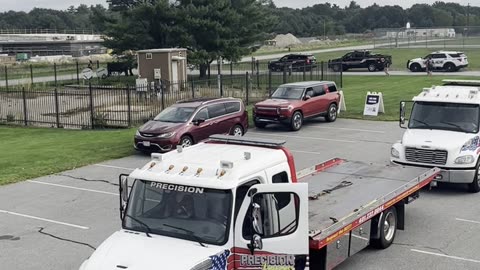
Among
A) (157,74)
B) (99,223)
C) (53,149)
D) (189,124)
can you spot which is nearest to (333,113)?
(189,124)

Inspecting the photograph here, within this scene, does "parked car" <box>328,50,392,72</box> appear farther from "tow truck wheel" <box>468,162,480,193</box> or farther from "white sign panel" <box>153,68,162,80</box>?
"tow truck wheel" <box>468,162,480,193</box>

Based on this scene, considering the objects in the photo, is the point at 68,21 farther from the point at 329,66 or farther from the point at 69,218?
the point at 69,218

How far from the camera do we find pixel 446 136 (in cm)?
1471

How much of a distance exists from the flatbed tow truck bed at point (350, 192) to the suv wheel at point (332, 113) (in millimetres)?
14305

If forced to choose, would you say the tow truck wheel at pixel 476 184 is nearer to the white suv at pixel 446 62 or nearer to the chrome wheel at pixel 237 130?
the chrome wheel at pixel 237 130

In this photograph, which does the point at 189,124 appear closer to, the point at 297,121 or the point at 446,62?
the point at 297,121

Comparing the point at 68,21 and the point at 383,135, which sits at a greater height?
the point at 68,21

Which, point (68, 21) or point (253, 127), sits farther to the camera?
point (68, 21)

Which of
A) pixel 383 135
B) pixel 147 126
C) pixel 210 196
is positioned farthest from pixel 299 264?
pixel 383 135

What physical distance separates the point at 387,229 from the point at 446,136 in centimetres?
488

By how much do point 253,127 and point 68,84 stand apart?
25311 mm

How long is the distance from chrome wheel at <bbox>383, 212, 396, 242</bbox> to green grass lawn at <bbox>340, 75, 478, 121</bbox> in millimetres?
16427

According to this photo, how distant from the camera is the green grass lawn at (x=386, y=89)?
29.0 meters

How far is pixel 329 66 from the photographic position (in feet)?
140
